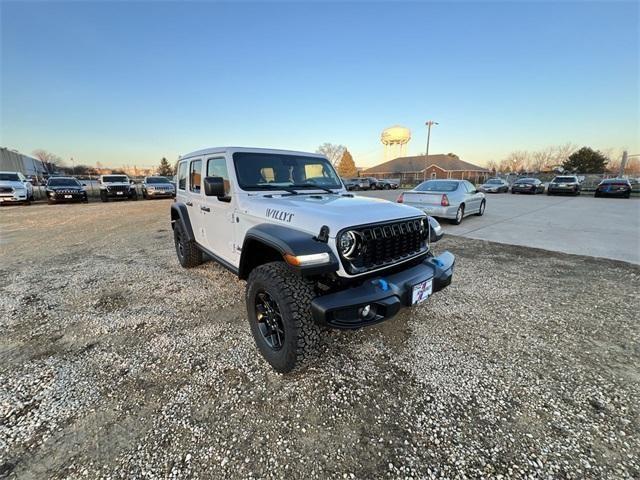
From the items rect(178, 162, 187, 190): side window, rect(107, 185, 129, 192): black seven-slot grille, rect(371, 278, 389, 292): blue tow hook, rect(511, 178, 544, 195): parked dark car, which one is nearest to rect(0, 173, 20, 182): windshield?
rect(107, 185, 129, 192): black seven-slot grille

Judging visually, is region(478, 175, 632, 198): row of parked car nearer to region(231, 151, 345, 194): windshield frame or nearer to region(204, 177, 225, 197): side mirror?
region(231, 151, 345, 194): windshield frame

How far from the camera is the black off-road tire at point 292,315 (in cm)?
211

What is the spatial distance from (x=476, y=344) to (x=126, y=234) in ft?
28.4

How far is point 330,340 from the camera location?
284 centimetres

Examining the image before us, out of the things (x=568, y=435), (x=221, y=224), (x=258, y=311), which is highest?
(x=221, y=224)

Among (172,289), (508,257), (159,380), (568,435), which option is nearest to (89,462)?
(159,380)

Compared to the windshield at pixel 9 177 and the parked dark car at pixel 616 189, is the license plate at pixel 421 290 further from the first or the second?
the parked dark car at pixel 616 189

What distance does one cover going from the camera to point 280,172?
11.5 feet

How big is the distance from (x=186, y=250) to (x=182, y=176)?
1.23 meters

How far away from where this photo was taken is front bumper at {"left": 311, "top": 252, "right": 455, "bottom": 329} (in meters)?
1.98

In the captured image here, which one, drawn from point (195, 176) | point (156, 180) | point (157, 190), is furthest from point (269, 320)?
point (156, 180)

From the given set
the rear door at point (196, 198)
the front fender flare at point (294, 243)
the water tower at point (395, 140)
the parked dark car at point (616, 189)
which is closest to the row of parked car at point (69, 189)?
the rear door at point (196, 198)

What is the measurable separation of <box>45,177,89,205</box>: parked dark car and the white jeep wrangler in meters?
17.1

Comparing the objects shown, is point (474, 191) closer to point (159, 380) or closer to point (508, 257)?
→ point (508, 257)
